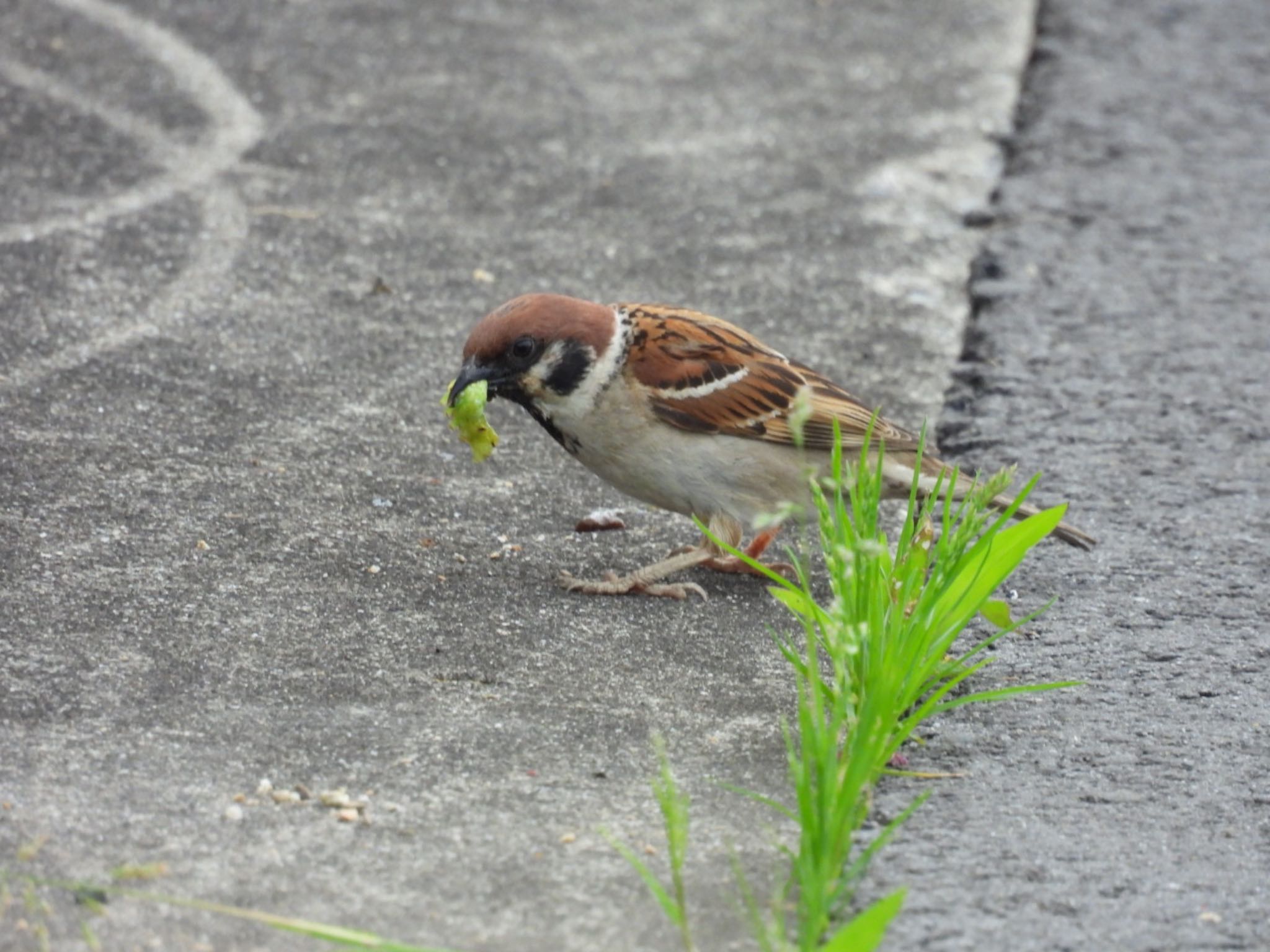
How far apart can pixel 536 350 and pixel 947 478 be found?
3.86 ft

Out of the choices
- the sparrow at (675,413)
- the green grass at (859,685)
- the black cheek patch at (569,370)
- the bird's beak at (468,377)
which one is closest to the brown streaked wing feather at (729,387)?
the sparrow at (675,413)

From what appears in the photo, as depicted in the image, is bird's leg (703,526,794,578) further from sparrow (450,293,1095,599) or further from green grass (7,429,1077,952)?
green grass (7,429,1077,952)

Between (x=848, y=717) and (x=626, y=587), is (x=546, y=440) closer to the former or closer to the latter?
(x=626, y=587)

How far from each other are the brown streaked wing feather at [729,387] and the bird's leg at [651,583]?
0.34 m

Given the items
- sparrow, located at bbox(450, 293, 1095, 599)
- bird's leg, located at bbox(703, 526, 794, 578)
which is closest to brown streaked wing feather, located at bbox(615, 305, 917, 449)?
sparrow, located at bbox(450, 293, 1095, 599)

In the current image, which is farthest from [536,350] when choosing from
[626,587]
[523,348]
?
[626,587]

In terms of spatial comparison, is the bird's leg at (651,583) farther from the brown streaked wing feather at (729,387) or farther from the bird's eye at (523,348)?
the bird's eye at (523,348)

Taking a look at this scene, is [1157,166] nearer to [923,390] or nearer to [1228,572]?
[923,390]

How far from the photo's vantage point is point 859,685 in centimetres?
306

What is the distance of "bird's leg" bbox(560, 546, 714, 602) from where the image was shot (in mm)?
4000

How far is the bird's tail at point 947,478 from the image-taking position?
13.4 ft

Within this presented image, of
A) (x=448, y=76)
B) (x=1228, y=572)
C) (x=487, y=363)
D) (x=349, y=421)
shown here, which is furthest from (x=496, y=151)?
(x=1228, y=572)

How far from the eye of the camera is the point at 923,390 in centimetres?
507

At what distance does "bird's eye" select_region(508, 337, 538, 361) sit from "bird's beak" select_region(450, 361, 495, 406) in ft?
0.23
